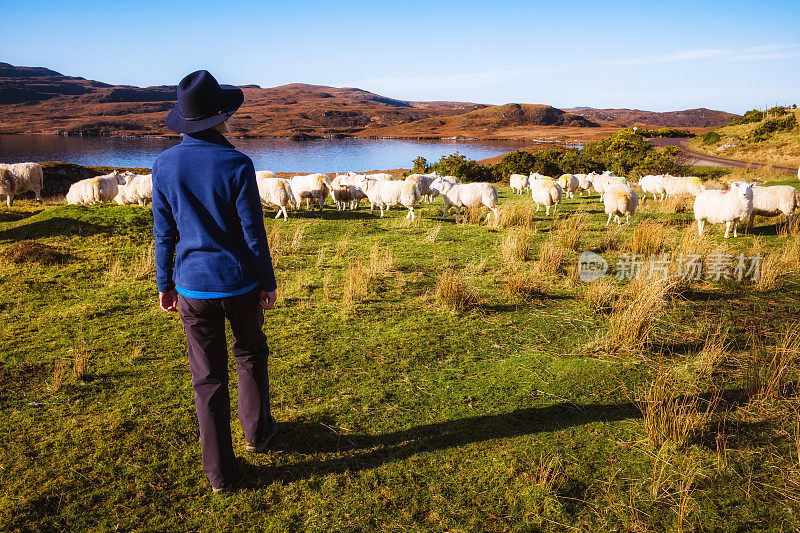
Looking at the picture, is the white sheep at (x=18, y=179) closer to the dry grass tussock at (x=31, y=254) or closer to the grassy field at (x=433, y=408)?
the dry grass tussock at (x=31, y=254)

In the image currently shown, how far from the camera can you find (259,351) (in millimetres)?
3305

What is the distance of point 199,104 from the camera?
2.84m

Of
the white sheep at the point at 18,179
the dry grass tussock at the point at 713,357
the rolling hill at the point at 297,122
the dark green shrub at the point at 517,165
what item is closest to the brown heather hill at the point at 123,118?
the rolling hill at the point at 297,122

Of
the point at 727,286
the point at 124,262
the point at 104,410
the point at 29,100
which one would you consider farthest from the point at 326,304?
the point at 29,100

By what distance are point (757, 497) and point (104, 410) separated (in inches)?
210

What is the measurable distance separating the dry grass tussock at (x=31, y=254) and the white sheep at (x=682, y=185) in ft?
66.0

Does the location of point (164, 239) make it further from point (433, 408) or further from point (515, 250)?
point (515, 250)

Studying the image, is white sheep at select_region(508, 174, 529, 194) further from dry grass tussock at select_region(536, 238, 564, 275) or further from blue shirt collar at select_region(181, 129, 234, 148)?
blue shirt collar at select_region(181, 129, 234, 148)

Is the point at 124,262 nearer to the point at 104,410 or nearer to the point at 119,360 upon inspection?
the point at 119,360

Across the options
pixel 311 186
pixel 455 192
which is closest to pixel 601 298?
pixel 455 192

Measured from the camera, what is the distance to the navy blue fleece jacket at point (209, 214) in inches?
110

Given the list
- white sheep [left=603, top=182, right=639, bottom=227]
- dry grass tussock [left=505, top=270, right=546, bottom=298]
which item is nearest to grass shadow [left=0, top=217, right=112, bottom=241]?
dry grass tussock [left=505, top=270, right=546, bottom=298]

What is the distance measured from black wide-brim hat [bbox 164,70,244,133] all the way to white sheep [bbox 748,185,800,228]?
1310cm

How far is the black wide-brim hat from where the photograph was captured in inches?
111
